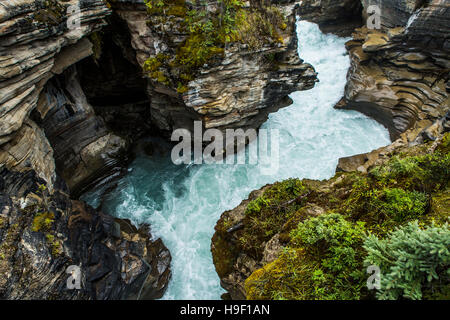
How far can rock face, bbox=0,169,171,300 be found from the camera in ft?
26.5

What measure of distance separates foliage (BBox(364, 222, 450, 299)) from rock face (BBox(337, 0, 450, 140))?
15.0 m

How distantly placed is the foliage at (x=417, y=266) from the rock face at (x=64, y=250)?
978cm

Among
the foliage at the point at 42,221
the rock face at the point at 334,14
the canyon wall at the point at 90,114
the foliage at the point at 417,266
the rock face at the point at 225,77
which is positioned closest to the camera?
the foliage at the point at 417,266

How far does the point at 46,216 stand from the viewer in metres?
9.78

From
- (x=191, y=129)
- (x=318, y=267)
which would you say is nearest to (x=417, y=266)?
(x=318, y=267)

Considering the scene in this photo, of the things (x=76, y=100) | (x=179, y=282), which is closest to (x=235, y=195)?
(x=179, y=282)

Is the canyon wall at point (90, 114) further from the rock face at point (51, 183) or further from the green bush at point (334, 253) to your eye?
the green bush at point (334, 253)

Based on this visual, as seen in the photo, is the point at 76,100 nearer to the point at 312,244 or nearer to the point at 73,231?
the point at 73,231

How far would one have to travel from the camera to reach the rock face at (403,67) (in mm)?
14695

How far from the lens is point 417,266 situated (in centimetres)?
371

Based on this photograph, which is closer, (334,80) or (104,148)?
(104,148)

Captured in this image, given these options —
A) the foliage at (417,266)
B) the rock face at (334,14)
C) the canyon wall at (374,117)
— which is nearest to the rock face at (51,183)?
the canyon wall at (374,117)

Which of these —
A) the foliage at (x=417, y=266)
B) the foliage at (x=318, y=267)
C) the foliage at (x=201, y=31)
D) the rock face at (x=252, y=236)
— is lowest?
the rock face at (x=252, y=236)

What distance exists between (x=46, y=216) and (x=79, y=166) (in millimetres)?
6514
